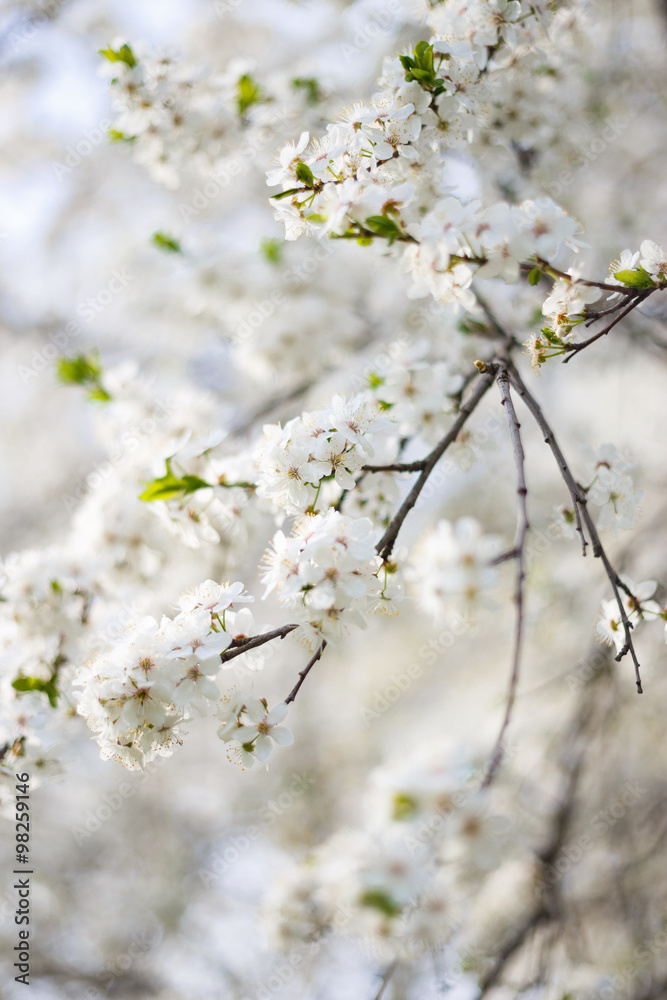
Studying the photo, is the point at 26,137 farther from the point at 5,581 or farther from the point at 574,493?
the point at 574,493

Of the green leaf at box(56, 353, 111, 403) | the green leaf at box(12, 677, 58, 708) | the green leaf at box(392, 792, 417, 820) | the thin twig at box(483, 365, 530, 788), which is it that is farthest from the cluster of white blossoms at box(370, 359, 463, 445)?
the green leaf at box(56, 353, 111, 403)

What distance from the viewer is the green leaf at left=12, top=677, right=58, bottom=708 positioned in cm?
181

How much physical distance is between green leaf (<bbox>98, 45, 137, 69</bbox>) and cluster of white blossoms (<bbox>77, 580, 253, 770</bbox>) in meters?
2.04

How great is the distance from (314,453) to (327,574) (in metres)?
0.32

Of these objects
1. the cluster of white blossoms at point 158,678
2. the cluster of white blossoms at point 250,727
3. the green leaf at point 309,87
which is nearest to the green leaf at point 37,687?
the cluster of white blossoms at point 158,678

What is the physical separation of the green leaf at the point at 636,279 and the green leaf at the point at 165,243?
2323 millimetres

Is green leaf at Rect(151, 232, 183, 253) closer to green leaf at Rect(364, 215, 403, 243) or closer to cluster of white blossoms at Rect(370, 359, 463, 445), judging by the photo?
cluster of white blossoms at Rect(370, 359, 463, 445)

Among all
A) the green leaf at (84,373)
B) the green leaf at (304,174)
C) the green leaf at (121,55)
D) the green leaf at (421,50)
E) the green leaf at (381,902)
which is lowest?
the green leaf at (381,902)

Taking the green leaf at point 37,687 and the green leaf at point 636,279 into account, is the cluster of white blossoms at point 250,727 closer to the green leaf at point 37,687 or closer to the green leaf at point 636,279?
the green leaf at point 37,687

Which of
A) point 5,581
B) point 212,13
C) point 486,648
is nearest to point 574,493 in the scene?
point 5,581

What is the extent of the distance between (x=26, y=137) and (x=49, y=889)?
7014mm

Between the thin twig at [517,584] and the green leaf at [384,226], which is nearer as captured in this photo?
the thin twig at [517,584]

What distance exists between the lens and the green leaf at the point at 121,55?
219 centimetres

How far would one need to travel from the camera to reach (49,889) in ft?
17.2
